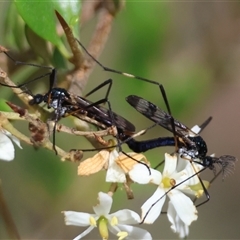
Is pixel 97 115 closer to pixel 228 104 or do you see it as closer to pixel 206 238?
pixel 206 238

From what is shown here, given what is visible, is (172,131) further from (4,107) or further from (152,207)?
(4,107)

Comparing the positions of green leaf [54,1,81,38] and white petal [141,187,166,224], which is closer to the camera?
white petal [141,187,166,224]

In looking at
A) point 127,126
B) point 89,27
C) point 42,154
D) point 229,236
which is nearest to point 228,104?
point 229,236

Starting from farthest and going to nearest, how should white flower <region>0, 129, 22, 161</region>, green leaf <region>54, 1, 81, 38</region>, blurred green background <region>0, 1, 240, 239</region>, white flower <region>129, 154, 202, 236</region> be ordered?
blurred green background <region>0, 1, 240, 239</region>, green leaf <region>54, 1, 81, 38</region>, white flower <region>129, 154, 202, 236</region>, white flower <region>0, 129, 22, 161</region>

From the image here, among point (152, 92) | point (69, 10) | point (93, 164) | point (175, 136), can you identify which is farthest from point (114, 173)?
point (152, 92)

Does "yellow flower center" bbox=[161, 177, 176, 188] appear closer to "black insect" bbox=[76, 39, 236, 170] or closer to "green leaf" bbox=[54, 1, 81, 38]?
"black insect" bbox=[76, 39, 236, 170]

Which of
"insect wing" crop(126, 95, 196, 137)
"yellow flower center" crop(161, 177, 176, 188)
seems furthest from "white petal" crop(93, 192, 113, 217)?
"insect wing" crop(126, 95, 196, 137)

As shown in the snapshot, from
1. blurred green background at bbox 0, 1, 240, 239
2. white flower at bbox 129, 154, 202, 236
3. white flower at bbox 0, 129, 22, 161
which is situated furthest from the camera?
blurred green background at bbox 0, 1, 240, 239
